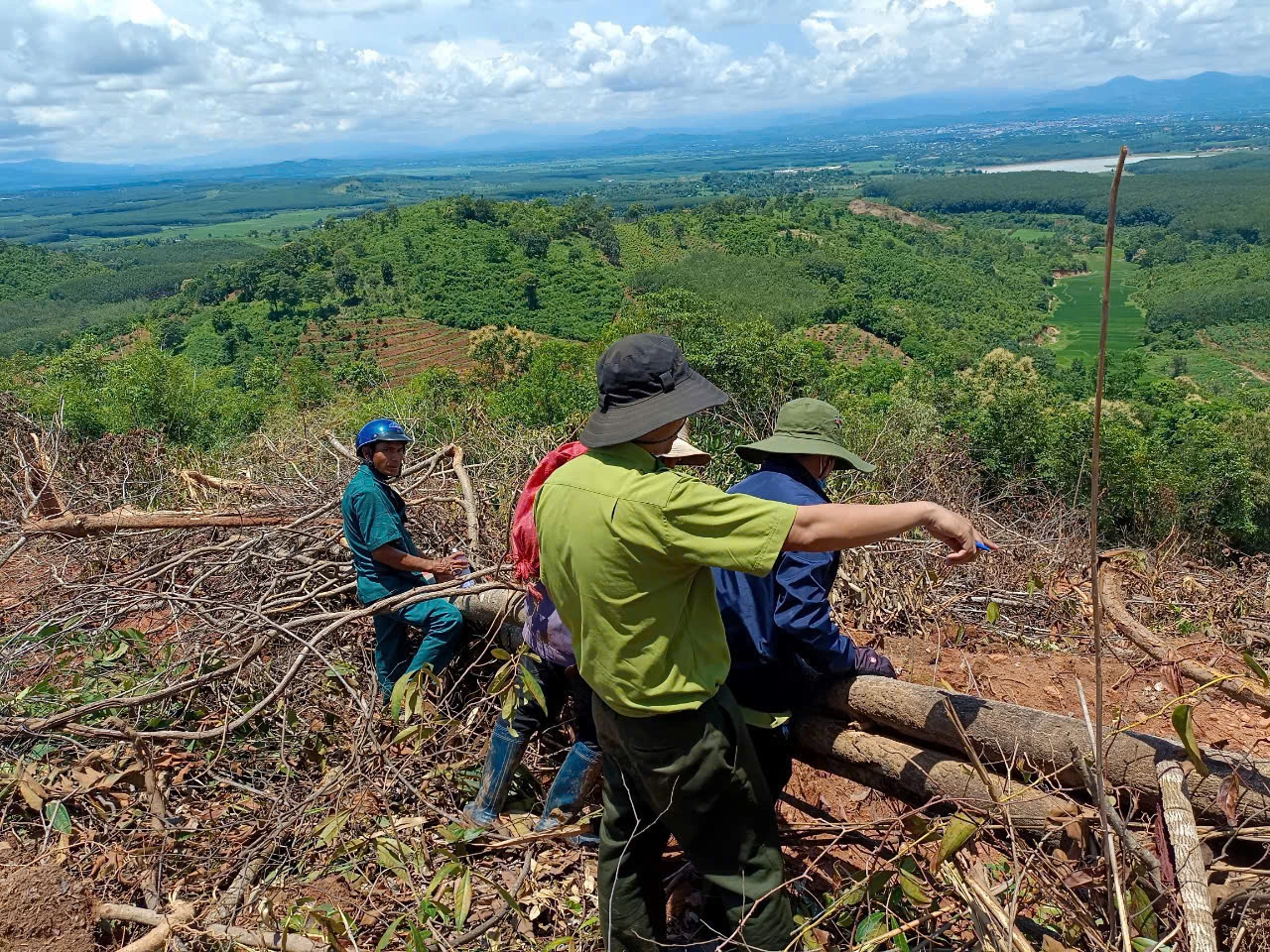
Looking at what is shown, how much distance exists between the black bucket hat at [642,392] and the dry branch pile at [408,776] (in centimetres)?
105

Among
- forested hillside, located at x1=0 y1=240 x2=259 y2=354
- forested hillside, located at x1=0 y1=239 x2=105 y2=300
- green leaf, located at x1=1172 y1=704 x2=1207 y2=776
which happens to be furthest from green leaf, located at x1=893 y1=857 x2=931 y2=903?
forested hillside, located at x1=0 y1=239 x2=105 y2=300

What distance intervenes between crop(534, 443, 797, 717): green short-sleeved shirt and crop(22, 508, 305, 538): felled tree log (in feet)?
9.19

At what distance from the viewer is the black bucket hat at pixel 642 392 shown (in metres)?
1.72

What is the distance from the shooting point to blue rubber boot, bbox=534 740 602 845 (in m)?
2.47

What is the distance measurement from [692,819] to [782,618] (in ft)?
1.78

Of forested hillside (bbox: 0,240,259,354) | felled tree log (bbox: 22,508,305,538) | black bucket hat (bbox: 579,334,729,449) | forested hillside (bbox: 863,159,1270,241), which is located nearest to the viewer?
black bucket hat (bbox: 579,334,729,449)

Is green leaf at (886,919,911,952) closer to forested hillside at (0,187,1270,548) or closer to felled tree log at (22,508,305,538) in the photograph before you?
felled tree log at (22,508,305,538)

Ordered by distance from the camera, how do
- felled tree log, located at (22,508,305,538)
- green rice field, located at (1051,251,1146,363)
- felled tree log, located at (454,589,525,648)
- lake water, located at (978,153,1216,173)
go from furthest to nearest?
lake water, located at (978,153,1216,173), green rice field, located at (1051,251,1146,363), felled tree log, located at (22,508,305,538), felled tree log, located at (454,589,525,648)

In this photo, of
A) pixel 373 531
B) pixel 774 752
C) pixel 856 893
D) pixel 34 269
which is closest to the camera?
pixel 856 893

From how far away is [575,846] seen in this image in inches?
100

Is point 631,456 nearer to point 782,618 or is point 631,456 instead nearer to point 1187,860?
point 782,618

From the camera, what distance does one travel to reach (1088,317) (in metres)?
61.0

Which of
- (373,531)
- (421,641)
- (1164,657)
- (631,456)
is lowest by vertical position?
(421,641)

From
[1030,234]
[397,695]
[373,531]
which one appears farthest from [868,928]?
[1030,234]
